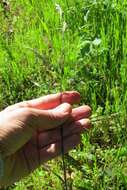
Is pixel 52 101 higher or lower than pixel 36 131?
higher

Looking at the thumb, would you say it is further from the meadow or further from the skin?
the meadow

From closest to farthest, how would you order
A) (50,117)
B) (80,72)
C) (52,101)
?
(50,117) < (52,101) < (80,72)

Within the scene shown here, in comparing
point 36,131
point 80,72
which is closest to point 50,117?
point 36,131

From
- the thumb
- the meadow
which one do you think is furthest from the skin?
the meadow

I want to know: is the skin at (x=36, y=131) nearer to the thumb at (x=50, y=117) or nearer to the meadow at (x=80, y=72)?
the thumb at (x=50, y=117)

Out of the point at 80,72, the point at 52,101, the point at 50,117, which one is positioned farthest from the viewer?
the point at 80,72

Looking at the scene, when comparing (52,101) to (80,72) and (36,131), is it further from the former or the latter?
(80,72)
